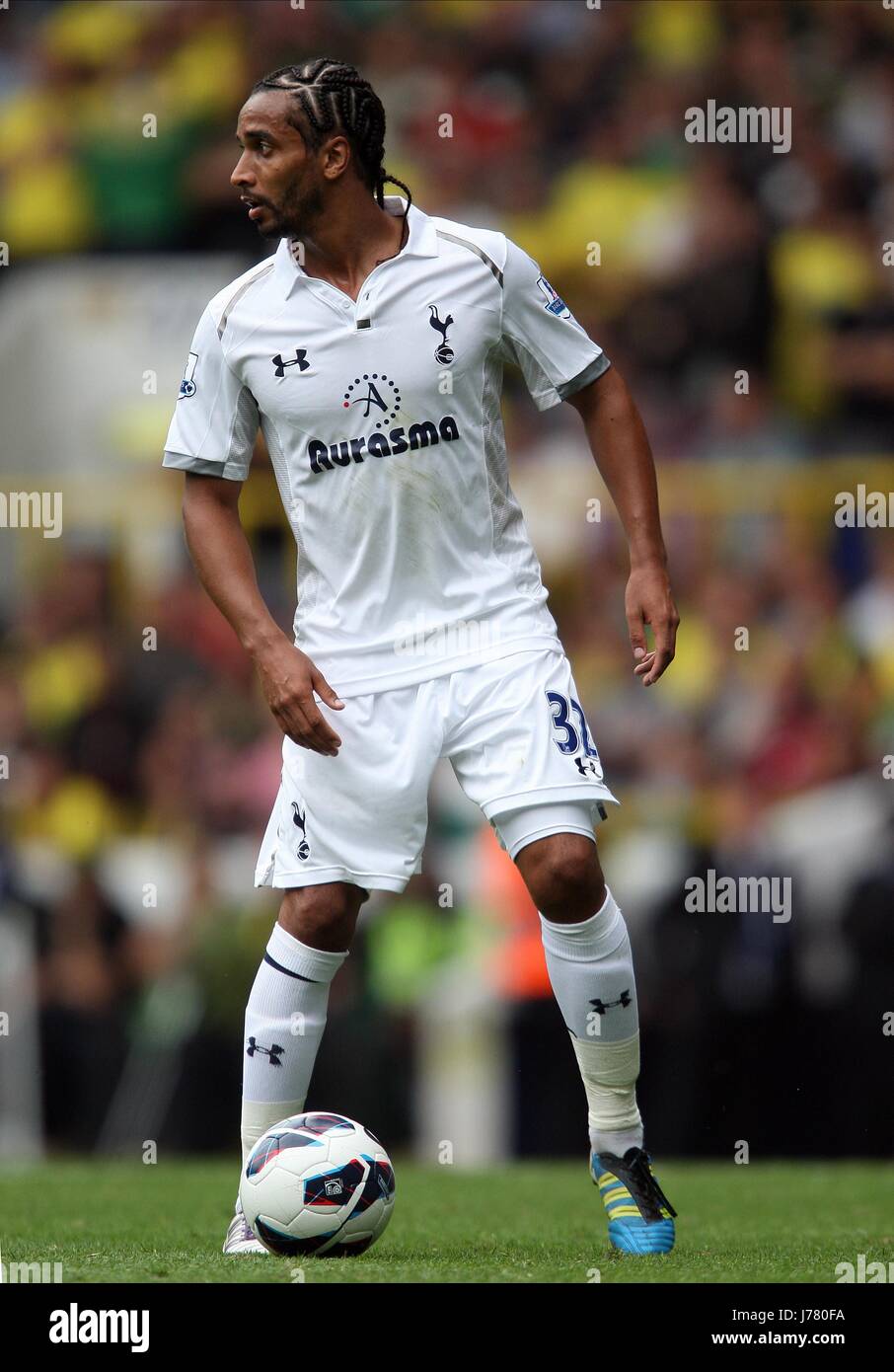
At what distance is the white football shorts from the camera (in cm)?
454

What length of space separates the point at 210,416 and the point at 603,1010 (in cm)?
155

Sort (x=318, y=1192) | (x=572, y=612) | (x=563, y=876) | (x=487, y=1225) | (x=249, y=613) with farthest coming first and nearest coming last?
(x=572, y=612) → (x=487, y=1225) → (x=249, y=613) → (x=563, y=876) → (x=318, y=1192)

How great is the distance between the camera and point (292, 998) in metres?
4.68

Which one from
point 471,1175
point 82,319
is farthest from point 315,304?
point 82,319

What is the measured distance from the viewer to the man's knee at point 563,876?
4.44 metres

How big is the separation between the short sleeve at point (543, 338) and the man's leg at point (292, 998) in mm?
1215

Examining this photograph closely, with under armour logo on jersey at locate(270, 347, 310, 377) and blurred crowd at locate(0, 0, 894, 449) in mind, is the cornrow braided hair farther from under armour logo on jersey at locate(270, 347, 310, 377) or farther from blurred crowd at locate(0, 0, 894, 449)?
blurred crowd at locate(0, 0, 894, 449)

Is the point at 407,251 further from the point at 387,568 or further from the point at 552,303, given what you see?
the point at 387,568

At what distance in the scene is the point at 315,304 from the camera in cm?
464

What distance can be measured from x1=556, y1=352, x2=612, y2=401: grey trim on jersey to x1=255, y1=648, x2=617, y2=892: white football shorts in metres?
0.60

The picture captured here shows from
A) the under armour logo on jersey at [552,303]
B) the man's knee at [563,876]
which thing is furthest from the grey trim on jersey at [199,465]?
the man's knee at [563,876]

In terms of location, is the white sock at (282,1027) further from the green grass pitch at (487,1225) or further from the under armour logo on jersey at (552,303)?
the under armour logo on jersey at (552,303)
